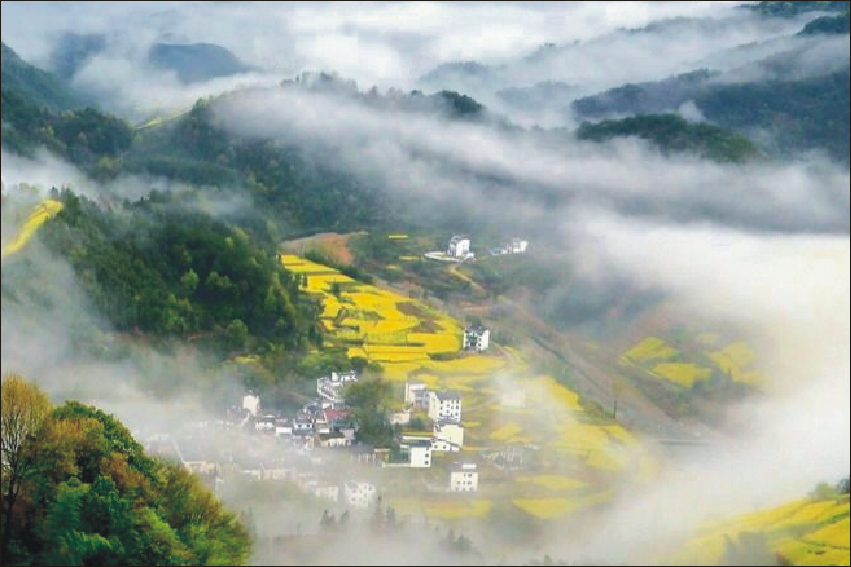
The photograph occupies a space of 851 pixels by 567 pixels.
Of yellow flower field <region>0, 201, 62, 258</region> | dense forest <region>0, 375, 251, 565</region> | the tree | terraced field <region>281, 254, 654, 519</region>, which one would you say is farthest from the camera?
yellow flower field <region>0, 201, 62, 258</region>

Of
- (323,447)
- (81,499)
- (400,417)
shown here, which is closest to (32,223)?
(400,417)

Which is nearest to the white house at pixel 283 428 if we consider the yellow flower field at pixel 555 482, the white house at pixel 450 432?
the white house at pixel 450 432

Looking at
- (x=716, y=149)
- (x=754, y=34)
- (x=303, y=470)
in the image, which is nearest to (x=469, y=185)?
(x=716, y=149)

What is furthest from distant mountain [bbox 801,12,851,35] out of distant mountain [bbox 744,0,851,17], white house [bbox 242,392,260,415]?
white house [bbox 242,392,260,415]

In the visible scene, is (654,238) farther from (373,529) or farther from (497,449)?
(373,529)

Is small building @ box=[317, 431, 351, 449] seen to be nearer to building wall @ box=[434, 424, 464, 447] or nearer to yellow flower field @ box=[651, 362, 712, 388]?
building wall @ box=[434, 424, 464, 447]

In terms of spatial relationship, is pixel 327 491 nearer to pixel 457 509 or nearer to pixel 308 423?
pixel 308 423
